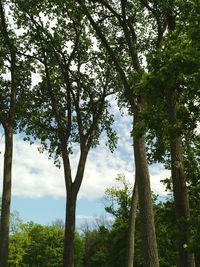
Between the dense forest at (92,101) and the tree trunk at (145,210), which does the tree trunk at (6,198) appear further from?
the tree trunk at (145,210)

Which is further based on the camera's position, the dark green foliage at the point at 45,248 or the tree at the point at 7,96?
the dark green foliage at the point at 45,248

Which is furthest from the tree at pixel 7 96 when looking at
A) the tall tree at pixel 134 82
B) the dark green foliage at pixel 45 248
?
the dark green foliage at pixel 45 248

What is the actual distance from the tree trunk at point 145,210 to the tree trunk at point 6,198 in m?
7.45

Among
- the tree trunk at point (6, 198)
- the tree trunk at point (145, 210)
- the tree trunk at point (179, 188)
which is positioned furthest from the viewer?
the tree trunk at point (6, 198)

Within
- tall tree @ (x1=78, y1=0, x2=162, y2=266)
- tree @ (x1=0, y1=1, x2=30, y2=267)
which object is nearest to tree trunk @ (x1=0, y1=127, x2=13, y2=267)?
tree @ (x1=0, y1=1, x2=30, y2=267)

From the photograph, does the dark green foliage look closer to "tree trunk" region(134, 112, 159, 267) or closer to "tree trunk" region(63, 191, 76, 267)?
"tree trunk" region(63, 191, 76, 267)

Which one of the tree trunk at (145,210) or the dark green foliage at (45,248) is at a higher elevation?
the dark green foliage at (45,248)

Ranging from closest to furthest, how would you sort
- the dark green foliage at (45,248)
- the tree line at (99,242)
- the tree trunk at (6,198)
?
the tree trunk at (6,198), the tree line at (99,242), the dark green foliage at (45,248)

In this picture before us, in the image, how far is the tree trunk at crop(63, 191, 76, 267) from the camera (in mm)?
20812

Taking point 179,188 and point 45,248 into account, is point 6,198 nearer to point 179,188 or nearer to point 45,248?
point 179,188

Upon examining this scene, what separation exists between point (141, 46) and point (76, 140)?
7394 mm

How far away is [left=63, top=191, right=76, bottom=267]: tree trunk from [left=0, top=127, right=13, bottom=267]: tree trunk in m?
2.52

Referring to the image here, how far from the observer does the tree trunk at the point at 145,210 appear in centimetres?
1540

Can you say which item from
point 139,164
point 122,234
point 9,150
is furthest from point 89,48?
point 122,234
